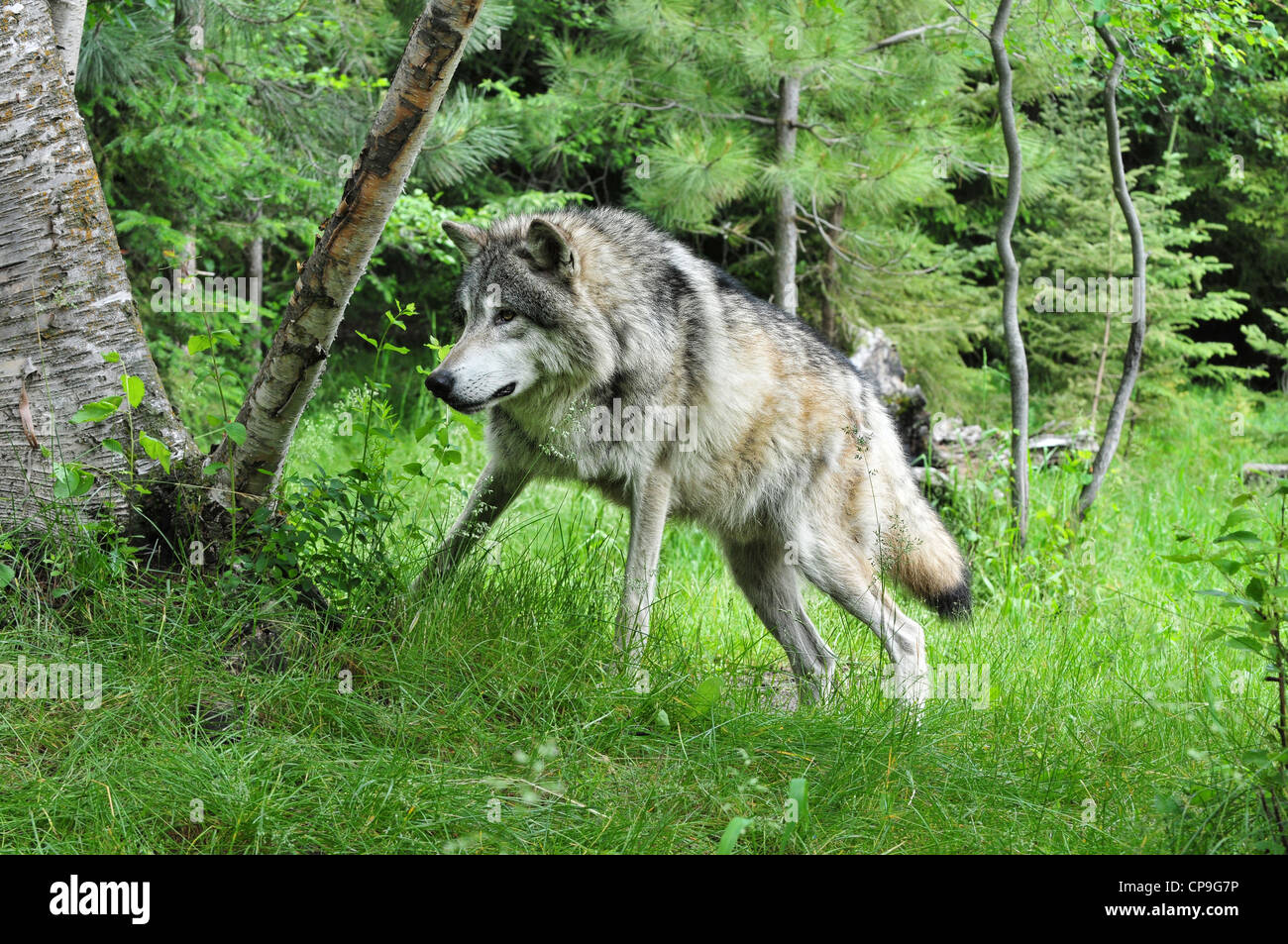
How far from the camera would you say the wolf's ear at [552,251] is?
3709 millimetres

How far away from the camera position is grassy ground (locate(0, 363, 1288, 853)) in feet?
7.87

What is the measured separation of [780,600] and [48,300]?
118 inches

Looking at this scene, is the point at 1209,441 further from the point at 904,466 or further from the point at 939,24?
the point at 904,466

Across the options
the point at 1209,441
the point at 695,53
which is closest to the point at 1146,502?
the point at 1209,441

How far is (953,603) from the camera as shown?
447 centimetres

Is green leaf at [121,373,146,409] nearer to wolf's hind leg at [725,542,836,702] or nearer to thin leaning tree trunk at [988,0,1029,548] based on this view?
wolf's hind leg at [725,542,836,702]

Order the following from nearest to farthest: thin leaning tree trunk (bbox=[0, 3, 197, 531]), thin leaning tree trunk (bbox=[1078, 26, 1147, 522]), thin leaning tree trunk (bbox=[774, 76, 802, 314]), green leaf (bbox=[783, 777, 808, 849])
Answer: green leaf (bbox=[783, 777, 808, 849]), thin leaning tree trunk (bbox=[0, 3, 197, 531]), thin leaning tree trunk (bbox=[1078, 26, 1147, 522]), thin leaning tree trunk (bbox=[774, 76, 802, 314])

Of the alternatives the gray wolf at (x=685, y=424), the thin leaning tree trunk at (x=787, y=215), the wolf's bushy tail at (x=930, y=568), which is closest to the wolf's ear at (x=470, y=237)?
the gray wolf at (x=685, y=424)

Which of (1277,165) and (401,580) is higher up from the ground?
(1277,165)

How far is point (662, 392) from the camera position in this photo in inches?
156

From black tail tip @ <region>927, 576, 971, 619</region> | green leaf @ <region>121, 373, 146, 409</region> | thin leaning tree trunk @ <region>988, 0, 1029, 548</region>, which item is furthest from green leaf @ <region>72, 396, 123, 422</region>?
thin leaning tree trunk @ <region>988, 0, 1029, 548</region>

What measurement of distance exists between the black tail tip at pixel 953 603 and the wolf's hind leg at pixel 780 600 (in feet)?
1.75

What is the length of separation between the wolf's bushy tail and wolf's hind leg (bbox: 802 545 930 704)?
0.61 ft
